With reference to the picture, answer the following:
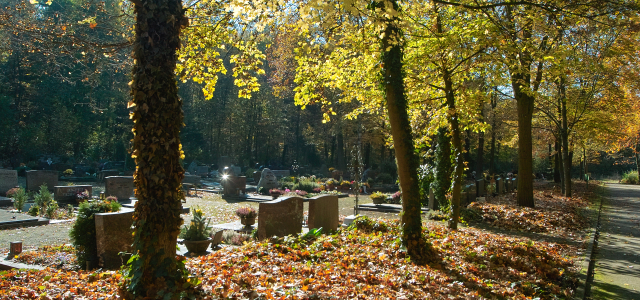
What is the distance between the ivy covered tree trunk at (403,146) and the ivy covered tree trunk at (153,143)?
3866 mm

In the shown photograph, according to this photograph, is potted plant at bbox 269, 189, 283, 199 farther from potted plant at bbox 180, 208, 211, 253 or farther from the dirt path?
the dirt path

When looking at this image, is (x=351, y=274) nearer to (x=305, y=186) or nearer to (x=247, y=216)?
(x=247, y=216)

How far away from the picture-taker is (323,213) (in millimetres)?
9266

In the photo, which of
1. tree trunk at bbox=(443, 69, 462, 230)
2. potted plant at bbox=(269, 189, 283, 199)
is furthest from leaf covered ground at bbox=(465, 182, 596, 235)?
potted plant at bbox=(269, 189, 283, 199)

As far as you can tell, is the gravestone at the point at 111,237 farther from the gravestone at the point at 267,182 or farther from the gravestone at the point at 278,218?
the gravestone at the point at 267,182

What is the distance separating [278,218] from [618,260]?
6658 millimetres

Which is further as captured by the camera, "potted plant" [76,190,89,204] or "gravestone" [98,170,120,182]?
"gravestone" [98,170,120,182]

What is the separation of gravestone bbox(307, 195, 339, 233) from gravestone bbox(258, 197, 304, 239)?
461mm

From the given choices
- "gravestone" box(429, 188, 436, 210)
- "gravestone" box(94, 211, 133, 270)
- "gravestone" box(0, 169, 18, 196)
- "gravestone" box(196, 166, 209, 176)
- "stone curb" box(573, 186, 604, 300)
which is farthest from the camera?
"gravestone" box(196, 166, 209, 176)

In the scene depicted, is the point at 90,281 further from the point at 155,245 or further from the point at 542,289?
the point at 542,289

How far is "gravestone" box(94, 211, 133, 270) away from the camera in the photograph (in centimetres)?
680

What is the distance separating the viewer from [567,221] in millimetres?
11633

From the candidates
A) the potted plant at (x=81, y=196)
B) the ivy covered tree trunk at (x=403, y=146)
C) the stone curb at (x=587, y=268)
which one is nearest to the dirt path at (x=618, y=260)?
the stone curb at (x=587, y=268)

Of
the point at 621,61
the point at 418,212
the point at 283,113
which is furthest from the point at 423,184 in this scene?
the point at 283,113
